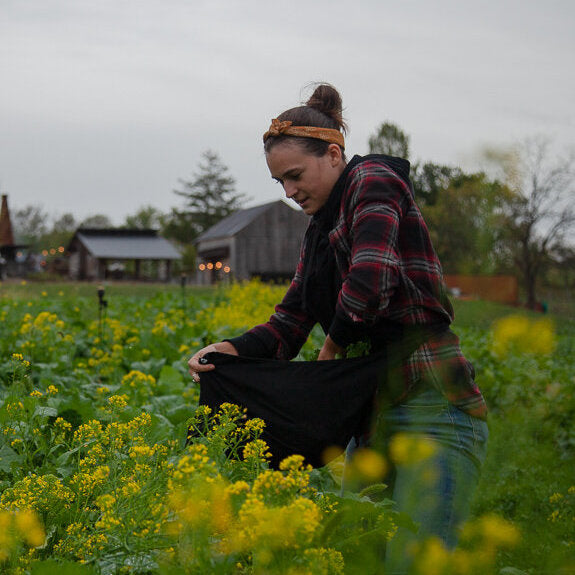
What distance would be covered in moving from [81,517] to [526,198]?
122 ft

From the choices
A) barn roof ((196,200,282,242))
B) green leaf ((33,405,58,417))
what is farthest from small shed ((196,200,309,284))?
green leaf ((33,405,58,417))

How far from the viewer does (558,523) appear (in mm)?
4473

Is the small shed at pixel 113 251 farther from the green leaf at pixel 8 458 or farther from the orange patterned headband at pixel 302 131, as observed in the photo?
the orange patterned headband at pixel 302 131

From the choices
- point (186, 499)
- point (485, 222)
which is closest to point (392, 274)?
point (186, 499)

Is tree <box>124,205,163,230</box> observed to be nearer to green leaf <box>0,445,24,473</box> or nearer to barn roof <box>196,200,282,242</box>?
barn roof <box>196,200,282,242</box>

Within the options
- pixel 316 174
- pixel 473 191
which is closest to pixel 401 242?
pixel 316 174

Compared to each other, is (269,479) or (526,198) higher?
(526,198)

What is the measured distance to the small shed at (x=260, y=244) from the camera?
45.2 m

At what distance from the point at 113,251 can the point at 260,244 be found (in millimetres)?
9385

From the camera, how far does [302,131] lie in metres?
2.20

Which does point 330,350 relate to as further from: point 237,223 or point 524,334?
point 237,223

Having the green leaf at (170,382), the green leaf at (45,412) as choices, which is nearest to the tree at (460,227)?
the green leaf at (170,382)

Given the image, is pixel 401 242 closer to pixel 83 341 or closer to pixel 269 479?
pixel 269 479

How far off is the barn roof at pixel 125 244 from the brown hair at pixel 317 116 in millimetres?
42454
